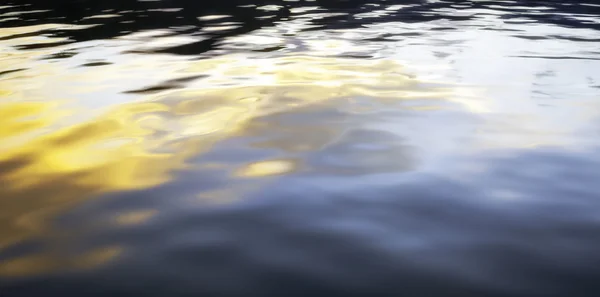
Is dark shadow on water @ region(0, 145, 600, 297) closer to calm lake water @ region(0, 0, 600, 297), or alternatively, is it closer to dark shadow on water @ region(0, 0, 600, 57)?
calm lake water @ region(0, 0, 600, 297)

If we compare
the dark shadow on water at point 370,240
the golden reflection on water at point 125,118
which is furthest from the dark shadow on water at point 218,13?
the dark shadow on water at point 370,240

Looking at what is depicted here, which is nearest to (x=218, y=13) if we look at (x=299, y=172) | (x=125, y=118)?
(x=125, y=118)

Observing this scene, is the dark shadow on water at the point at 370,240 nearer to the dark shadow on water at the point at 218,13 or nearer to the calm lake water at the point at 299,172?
the calm lake water at the point at 299,172

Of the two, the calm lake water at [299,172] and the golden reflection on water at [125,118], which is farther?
the golden reflection on water at [125,118]

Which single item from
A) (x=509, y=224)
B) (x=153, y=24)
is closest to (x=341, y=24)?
(x=153, y=24)

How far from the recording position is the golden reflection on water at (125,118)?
36.8 inches

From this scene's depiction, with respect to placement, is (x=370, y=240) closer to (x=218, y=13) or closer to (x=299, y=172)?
(x=299, y=172)

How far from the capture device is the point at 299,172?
3.52 ft

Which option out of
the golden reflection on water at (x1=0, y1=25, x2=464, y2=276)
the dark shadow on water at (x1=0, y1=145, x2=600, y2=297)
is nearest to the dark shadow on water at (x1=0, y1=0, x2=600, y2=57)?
the golden reflection on water at (x1=0, y1=25, x2=464, y2=276)

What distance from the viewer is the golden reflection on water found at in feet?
3.06

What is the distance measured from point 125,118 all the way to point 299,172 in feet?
1.91

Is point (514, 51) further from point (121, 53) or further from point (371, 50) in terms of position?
point (121, 53)

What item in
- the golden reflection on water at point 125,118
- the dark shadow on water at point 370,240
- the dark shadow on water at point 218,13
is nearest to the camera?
the dark shadow on water at point 370,240

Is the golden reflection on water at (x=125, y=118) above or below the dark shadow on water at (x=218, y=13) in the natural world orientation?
below
